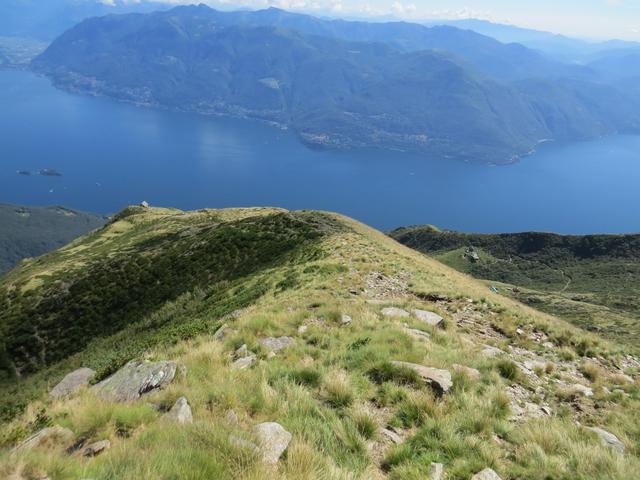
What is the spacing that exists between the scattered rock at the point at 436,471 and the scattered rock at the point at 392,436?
939 millimetres

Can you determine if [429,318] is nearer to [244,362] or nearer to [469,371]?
[469,371]

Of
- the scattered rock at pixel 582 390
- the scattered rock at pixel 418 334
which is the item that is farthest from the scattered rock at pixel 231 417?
the scattered rock at pixel 582 390

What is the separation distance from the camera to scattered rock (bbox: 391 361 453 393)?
Result: 9.38 m

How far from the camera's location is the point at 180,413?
7.27 m

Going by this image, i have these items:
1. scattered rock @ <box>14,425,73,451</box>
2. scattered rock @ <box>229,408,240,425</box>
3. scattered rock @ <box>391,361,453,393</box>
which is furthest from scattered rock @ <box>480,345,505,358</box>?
scattered rock @ <box>14,425,73,451</box>

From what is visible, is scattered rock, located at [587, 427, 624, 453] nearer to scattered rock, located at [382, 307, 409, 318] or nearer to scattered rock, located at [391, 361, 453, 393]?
scattered rock, located at [391, 361, 453, 393]

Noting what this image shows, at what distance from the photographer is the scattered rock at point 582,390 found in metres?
10.6

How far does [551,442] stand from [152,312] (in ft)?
97.1

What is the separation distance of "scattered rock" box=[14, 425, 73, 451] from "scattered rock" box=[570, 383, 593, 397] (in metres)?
11.1

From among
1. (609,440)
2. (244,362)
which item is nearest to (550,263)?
(609,440)

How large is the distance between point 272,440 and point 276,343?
613cm

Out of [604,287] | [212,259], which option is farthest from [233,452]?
[604,287]

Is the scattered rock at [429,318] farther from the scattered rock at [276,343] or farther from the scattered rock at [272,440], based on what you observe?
the scattered rock at [272,440]

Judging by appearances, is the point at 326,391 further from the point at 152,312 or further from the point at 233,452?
the point at 152,312
